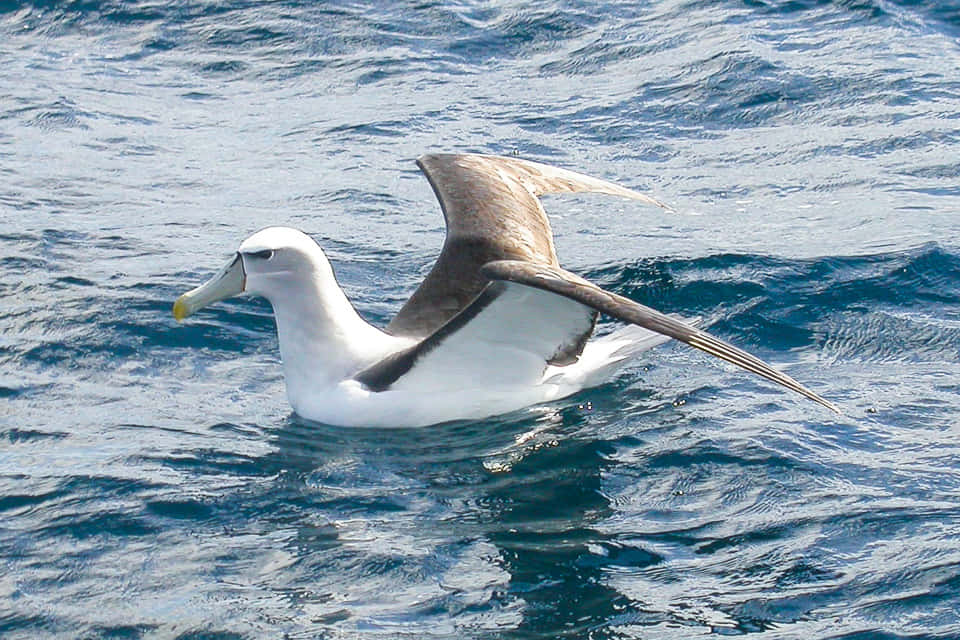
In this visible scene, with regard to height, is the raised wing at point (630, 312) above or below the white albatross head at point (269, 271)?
above

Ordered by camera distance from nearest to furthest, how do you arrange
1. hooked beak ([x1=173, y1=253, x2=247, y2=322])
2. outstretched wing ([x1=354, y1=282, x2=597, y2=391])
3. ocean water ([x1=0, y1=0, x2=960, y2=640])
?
1. ocean water ([x1=0, y1=0, x2=960, y2=640])
2. outstretched wing ([x1=354, y1=282, x2=597, y2=391])
3. hooked beak ([x1=173, y1=253, x2=247, y2=322])

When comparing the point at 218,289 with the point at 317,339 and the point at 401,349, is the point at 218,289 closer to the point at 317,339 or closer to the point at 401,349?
the point at 317,339

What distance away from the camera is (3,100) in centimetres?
1565

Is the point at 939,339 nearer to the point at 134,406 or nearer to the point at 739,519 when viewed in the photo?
the point at 739,519

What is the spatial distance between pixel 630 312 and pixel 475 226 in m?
2.65

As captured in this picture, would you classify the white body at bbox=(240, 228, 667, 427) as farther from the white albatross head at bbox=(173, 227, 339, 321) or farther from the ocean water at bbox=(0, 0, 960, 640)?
the ocean water at bbox=(0, 0, 960, 640)

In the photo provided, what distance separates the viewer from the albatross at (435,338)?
885 centimetres

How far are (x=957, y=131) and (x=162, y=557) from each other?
29.1ft

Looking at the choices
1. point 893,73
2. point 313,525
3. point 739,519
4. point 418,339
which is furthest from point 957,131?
point 313,525

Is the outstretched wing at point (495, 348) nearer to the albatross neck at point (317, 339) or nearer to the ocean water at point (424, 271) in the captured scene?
the albatross neck at point (317, 339)

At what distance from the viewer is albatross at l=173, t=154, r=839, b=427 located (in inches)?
348

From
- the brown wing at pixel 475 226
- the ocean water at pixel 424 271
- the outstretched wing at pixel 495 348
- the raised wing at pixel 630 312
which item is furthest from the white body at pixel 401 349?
the raised wing at pixel 630 312

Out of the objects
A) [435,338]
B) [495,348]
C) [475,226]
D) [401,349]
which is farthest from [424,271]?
[435,338]

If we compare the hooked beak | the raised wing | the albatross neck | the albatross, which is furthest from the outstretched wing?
the hooked beak
